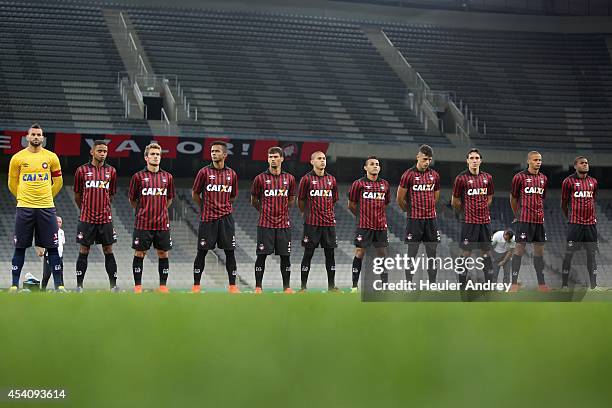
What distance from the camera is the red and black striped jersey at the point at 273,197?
33.0 ft

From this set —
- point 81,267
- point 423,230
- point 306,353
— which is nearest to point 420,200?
point 423,230

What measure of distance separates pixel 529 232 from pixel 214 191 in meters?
4.47

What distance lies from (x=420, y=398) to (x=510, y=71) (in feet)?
95.7

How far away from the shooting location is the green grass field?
4.01 metres

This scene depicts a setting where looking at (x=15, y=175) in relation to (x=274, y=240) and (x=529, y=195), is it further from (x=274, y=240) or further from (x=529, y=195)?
(x=529, y=195)

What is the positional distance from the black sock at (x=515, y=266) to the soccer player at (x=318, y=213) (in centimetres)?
513

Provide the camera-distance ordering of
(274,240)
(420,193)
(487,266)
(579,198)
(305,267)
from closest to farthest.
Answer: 1. (487,266)
2. (274,240)
3. (305,267)
4. (420,193)
5. (579,198)

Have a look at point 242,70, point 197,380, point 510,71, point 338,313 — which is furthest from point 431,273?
point 510,71

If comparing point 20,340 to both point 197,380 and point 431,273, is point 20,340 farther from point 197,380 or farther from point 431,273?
point 431,273

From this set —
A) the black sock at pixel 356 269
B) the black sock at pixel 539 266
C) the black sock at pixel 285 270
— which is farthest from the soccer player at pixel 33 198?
the black sock at pixel 539 266

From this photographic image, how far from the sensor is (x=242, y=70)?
28.9 metres

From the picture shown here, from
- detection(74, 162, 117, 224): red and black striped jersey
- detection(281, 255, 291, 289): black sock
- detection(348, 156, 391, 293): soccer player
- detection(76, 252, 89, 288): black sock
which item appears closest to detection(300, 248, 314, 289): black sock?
detection(281, 255, 291, 289): black sock

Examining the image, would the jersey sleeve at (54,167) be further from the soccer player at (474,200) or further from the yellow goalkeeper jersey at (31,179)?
the soccer player at (474,200)

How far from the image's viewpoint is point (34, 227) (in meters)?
8.52
